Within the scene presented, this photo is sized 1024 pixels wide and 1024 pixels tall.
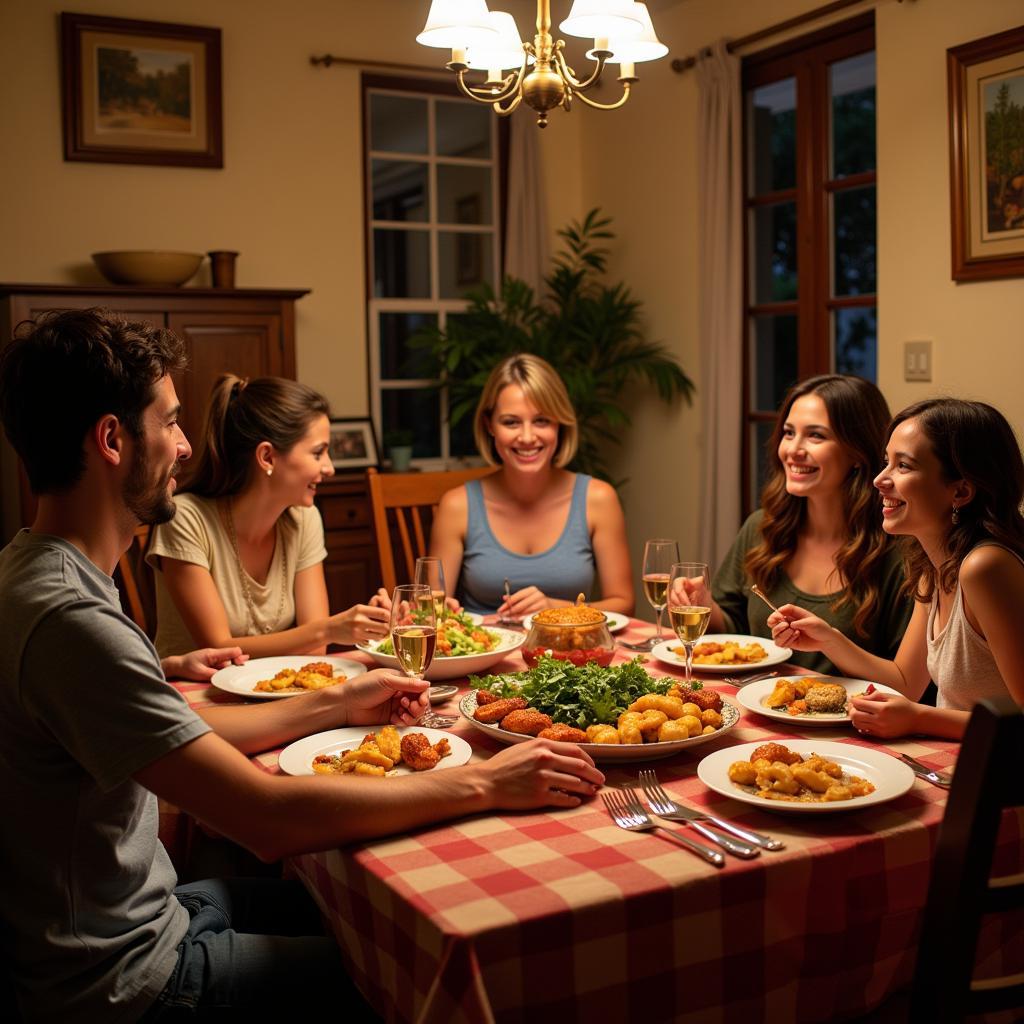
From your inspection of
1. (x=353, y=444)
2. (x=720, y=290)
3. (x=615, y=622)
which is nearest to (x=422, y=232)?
(x=353, y=444)

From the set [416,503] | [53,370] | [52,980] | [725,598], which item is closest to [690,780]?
A: [52,980]

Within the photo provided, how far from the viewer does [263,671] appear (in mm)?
2129

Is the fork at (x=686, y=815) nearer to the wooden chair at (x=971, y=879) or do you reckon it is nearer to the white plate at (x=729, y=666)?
the wooden chair at (x=971, y=879)

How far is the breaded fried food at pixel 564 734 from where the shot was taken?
61.9 inches

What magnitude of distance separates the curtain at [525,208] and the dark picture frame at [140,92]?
1319 millimetres

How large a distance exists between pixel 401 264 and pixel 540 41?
300cm

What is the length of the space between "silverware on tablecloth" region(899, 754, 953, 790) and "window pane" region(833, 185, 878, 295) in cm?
286

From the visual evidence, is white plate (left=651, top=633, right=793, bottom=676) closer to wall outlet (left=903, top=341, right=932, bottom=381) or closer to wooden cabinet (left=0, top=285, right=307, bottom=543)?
wall outlet (left=903, top=341, right=932, bottom=381)

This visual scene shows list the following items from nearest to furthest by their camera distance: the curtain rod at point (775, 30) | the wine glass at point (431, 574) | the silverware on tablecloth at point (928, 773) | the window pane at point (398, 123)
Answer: the silverware on tablecloth at point (928, 773), the wine glass at point (431, 574), the curtain rod at point (775, 30), the window pane at point (398, 123)

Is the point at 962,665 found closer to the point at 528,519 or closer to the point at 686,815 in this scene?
the point at 686,815

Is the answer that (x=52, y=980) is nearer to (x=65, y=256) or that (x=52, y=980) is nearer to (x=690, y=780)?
(x=690, y=780)

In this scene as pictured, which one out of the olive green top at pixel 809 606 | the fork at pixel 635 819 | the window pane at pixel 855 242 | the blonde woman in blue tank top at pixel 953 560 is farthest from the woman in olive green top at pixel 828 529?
the window pane at pixel 855 242

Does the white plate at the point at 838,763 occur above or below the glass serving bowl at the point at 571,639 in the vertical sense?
below

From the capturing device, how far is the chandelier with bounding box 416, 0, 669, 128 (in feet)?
7.38
